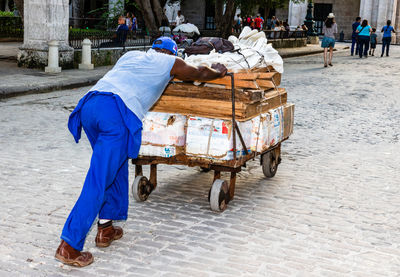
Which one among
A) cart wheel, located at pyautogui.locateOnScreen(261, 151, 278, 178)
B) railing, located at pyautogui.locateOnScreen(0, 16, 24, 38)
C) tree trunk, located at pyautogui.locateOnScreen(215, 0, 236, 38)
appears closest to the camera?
cart wheel, located at pyautogui.locateOnScreen(261, 151, 278, 178)

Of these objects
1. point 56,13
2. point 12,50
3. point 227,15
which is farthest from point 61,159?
point 227,15

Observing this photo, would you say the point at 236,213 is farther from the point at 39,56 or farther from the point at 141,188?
the point at 39,56

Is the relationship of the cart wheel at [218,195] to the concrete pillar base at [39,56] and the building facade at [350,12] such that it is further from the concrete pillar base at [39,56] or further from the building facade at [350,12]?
the building facade at [350,12]

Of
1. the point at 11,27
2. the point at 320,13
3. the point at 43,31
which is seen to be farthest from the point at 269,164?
the point at 320,13

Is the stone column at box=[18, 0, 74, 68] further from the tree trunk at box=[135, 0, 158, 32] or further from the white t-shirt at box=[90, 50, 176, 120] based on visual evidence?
the white t-shirt at box=[90, 50, 176, 120]

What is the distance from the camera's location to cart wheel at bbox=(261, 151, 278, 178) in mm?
6598

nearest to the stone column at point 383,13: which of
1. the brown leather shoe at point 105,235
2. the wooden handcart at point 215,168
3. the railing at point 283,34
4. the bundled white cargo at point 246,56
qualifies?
the railing at point 283,34

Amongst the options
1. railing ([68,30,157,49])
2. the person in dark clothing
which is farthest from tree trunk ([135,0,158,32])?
the person in dark clothing

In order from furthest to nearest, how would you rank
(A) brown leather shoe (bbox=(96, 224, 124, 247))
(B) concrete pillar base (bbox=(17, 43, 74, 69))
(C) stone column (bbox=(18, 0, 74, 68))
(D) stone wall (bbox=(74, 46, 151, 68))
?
1. (D) stone wall (bbox=(74, 46, 151, 68))
2. (B) concrete pillar base (bbox=(17, 43, 74, 69))
3. (C) stone column (bbox=(18, 0, 74, 68))
4. (A) brown leather shoe (bbox=(96, 224, 124, 247))

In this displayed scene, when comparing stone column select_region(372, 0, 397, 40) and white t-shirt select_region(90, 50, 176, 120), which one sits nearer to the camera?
white t-shirt select_region(90, 50, 176, 120)

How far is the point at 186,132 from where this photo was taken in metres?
5.33

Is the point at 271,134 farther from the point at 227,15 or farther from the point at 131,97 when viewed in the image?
the point at 227,15

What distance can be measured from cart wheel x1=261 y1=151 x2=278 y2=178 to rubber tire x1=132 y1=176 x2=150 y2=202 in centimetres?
151

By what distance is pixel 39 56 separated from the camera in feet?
55.3
